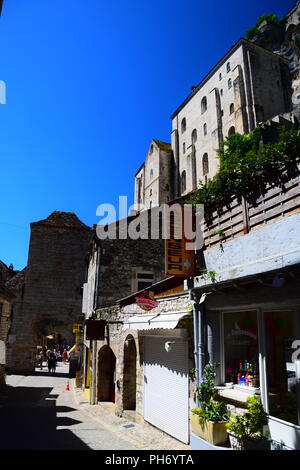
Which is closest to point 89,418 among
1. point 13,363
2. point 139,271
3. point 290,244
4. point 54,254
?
point 139,271

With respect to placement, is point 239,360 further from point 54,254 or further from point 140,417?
point 54,254

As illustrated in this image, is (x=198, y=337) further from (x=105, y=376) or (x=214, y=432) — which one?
(x=105, y=376)

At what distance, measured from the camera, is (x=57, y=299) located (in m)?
27.6

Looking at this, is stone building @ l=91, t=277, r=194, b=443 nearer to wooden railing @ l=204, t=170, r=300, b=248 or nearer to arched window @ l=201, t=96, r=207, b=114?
wooden railing @ l=204, t=170, r=300, b=248

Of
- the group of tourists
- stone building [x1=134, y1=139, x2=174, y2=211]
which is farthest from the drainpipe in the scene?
stone building [x1=134, y1=139, x2=174, y2=211]

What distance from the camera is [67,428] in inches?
374

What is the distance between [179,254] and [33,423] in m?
7.24

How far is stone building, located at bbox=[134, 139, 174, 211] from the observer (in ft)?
147

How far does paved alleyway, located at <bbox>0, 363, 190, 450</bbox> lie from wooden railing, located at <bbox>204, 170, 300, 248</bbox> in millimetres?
4672

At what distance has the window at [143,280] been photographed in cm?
1510

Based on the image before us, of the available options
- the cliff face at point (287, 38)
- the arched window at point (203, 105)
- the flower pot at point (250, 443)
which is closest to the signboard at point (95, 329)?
the flower pot at point (250, 443)

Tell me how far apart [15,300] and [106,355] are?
1512cm

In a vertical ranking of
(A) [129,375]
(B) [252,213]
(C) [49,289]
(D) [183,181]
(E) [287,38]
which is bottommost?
(A) [129,375]

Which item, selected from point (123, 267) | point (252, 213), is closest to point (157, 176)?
point (123, 267)
